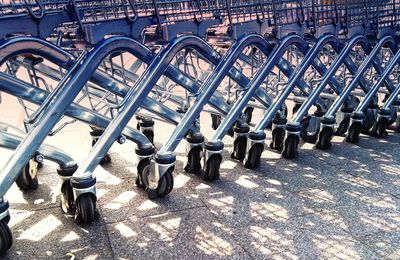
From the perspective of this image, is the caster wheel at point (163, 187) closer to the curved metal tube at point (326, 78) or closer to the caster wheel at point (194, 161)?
the caster wheel at point (194, 161)

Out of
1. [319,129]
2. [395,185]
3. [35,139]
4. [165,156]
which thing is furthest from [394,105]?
[35,139]

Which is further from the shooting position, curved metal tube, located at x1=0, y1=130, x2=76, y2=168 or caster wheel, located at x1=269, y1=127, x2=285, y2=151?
caster wheel, located at x1=269, y1=127, x2=285, y2=151

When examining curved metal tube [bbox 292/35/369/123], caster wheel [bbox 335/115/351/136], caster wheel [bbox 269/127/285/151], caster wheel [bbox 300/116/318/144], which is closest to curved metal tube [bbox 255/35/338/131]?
curved metal tube [bbox 292/35/369/123]

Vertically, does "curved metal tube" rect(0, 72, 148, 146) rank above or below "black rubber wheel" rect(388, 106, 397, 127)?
above

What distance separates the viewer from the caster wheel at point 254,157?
3639 millimetres

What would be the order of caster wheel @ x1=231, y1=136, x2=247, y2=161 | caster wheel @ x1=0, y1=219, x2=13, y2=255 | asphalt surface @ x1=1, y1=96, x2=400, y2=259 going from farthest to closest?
caster wheel @ x1=231, y1=136, x2=247, y2=161 < asphalt surface @ x1=1, y1=96, x2=400, y2=259 < caster wheel @ x1=0, y1=219, x2=13, y2=255

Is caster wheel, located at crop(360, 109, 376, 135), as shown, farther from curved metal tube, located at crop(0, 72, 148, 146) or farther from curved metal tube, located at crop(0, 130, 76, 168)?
curved metal tube, located at crop(0, 130, 76, 168)

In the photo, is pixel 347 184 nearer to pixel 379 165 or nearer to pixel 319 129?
pixel 379 165

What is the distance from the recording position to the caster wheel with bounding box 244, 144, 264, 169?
3.64 m

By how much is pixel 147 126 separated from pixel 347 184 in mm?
1815

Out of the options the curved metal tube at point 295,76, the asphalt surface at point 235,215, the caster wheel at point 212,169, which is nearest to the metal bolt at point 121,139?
the asphalt surface at point 235,215

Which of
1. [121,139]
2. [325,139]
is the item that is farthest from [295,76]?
[121,139]

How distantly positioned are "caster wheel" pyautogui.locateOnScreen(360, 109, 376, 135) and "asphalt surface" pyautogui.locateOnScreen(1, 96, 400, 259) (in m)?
0.74

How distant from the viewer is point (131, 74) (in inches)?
155
